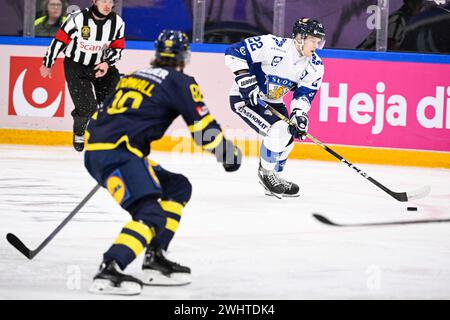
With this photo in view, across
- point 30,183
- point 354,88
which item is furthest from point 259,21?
point 30,183

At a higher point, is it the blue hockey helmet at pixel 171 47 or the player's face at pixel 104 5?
the blue hockey helmet at pixel 171 47

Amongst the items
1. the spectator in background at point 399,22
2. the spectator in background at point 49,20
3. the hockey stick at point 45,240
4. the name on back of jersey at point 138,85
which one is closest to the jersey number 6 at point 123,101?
the name on back of jersey at point 138,85

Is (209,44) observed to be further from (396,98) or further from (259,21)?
(396,98)

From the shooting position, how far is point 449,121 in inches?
307

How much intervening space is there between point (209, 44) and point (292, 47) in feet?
7.51

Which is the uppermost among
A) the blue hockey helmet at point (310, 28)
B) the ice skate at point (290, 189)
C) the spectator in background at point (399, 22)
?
the blue hockey helmet at point (310, 28)

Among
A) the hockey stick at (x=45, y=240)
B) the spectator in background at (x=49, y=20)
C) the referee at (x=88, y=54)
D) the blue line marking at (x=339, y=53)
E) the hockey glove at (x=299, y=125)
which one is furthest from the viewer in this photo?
the spectator in background at (x=49, y=20)

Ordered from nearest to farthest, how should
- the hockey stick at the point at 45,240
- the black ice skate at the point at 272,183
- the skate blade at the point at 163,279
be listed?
the skate blade at the point at 163,279 → the hockey stick at the point at 45,240 → the black ice skate at the point at 272,183

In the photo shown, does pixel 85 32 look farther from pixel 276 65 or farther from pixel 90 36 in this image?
pixel 276 65

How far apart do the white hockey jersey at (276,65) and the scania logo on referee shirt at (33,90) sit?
9.25 feet

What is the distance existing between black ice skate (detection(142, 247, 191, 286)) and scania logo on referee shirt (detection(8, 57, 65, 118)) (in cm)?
529

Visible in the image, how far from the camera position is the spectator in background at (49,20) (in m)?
8.85

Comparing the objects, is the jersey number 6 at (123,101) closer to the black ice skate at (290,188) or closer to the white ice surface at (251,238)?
the white ice surface at (251,238)

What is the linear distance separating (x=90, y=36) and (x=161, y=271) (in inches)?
181
